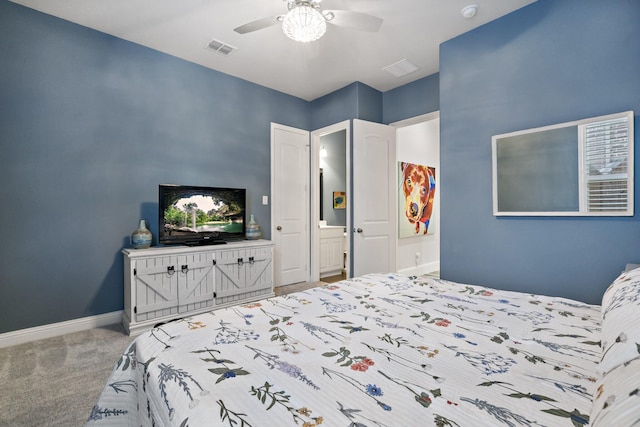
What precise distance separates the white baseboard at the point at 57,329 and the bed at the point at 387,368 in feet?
7.21

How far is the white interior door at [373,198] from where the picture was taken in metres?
3.75

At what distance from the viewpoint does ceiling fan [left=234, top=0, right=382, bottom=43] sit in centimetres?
199

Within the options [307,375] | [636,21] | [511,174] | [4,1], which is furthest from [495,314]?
[4,1]

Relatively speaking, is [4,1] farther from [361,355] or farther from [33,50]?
[361,355]

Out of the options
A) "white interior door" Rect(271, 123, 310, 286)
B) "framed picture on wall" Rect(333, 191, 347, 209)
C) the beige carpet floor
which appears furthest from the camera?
"framed picture on wall" Rect(333, 191, 347, 209)

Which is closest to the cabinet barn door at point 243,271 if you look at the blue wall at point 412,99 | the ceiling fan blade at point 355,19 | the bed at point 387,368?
the bed at point 387,368

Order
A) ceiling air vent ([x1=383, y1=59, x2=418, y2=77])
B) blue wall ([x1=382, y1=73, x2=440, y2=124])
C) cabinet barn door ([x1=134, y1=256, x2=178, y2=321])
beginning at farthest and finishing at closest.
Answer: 1. blue wall ([x1=382, y1=73, x2=440, y2=124])
2. ceiling air vent ([x1=383, y1=59, x2=418, y2=77])
3. cabinet barn door ([x1=134, y1=256, x2=178, y2=321])

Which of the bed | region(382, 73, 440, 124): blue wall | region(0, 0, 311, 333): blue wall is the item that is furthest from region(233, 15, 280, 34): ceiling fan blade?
region(382, 73, 440, 124): blue wall

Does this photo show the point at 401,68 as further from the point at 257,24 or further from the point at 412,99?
the point at 257,24

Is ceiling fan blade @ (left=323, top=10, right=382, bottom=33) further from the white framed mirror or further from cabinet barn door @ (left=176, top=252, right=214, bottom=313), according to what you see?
cabinet barn door @ (left=176, top=252, right=214, bottom=313)

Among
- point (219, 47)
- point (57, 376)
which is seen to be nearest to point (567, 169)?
point (219, 47)

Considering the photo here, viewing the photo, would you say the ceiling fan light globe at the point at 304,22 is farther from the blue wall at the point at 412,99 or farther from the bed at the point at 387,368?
the blue wall at the point at 412,99

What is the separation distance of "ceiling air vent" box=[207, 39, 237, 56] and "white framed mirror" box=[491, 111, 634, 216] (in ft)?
8.86

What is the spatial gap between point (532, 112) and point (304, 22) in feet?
6.18
